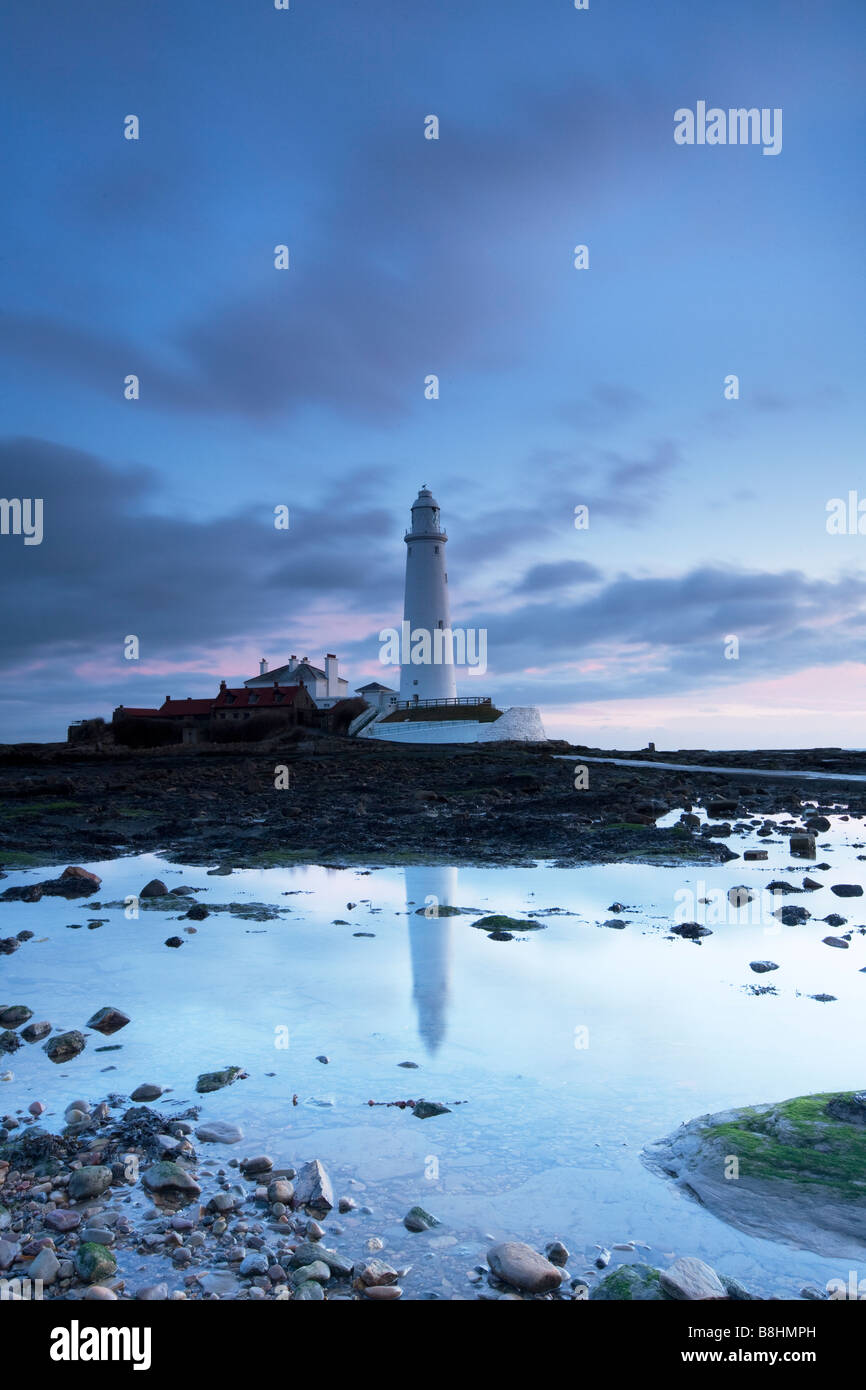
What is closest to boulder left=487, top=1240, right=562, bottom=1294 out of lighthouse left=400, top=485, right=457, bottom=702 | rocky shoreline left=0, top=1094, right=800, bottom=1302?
rocky shoreline left=0, top=1094, right=800, bottom=1302

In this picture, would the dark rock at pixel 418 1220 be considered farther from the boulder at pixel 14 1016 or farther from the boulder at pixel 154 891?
the boulder at pixel 154 891

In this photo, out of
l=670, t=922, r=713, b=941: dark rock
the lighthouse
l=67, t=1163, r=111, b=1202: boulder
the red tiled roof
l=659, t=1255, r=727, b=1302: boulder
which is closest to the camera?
l=659, t=1255, r=727, b=1302: boulder

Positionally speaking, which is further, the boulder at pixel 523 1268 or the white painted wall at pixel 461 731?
the white painted wall at pixel 461 731

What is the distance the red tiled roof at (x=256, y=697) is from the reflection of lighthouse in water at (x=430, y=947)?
2295 inches

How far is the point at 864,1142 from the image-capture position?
4.43 m

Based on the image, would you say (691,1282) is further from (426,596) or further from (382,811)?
(426,596)

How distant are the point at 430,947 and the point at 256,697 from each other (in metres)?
67.0

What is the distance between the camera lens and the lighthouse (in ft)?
193

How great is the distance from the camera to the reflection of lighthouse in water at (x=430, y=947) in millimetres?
6785

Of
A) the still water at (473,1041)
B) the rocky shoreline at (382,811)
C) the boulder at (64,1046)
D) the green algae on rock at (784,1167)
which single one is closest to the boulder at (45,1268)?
the still water at (473,1041)

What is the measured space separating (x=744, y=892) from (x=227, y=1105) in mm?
8314

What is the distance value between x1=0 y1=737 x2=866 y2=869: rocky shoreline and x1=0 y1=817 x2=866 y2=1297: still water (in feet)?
14.8

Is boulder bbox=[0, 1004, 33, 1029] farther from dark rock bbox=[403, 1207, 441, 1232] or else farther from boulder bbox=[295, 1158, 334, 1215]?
dark rock bbox=[403, 1207, 441, 1232]
